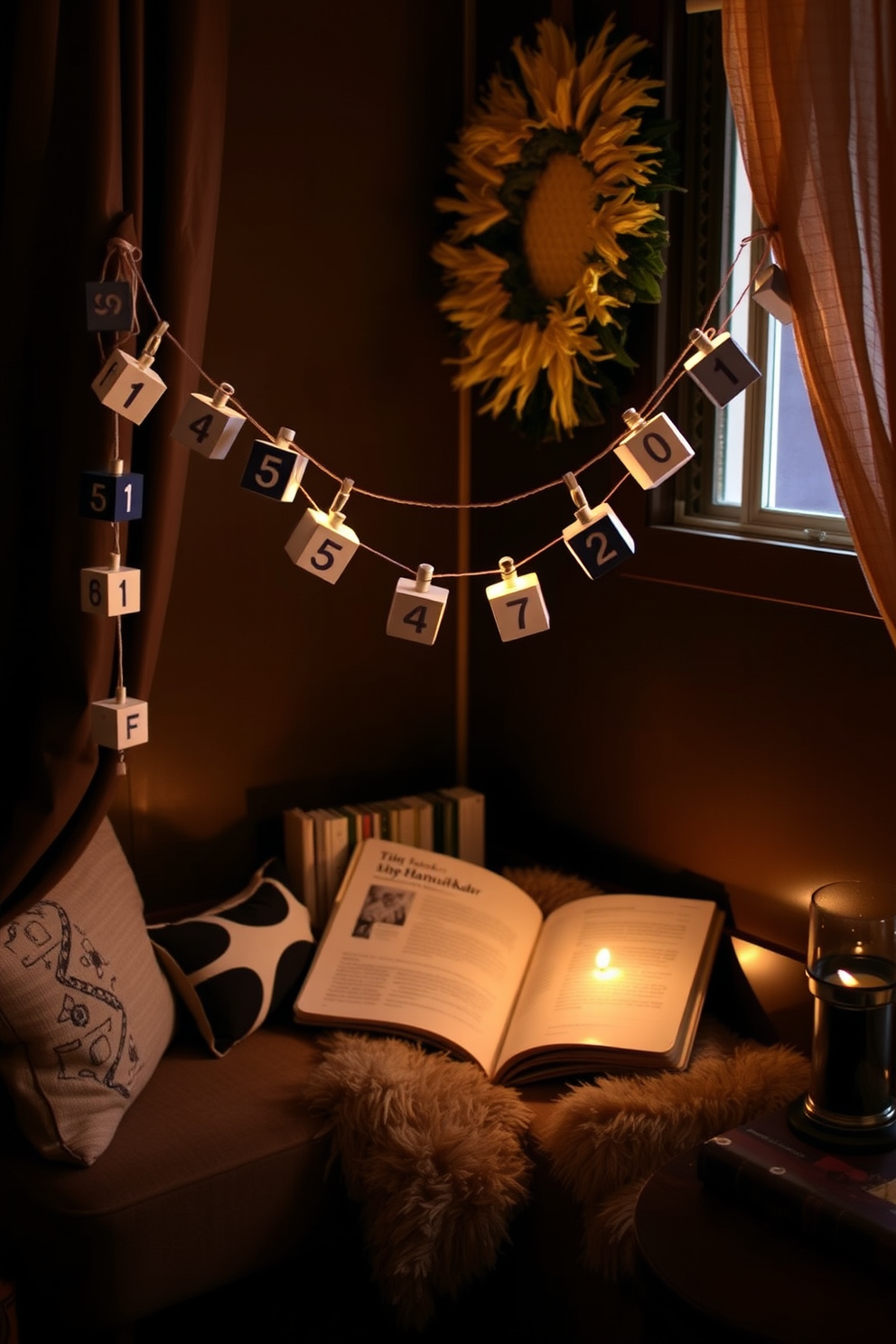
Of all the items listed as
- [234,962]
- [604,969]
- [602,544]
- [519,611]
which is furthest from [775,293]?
[234,962]

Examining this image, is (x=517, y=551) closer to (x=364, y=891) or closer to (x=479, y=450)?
(x=479, y=450)

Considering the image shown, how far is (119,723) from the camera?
161 centimetres

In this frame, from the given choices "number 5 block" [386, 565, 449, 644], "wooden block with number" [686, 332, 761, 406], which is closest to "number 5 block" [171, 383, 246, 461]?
"number 5 block" [386, 565, 449, 644]

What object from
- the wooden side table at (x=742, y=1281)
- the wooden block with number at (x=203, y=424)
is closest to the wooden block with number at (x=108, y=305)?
the wooden block with number at (x=203, y=424)

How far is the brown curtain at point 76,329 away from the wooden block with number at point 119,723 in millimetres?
109

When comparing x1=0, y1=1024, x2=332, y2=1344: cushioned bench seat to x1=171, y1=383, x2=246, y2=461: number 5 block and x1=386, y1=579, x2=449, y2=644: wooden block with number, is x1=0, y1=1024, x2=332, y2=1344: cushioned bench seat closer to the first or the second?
x1=386, y1=579, x2=449, y2=644: wooden block with number

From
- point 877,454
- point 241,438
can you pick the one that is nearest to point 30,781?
point 241,438

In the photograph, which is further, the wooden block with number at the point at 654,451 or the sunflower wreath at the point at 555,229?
the sunflower wreath at the point at 555,229

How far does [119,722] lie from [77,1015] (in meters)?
0.40

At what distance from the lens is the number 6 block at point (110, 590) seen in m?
1.56

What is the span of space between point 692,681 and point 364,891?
1.91 ft

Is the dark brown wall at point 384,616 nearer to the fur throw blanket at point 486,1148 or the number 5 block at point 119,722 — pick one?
the fur throw blanket at point 486,1148

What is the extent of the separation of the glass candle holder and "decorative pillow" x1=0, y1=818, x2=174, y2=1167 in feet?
2.71

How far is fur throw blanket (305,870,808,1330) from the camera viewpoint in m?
1.64
